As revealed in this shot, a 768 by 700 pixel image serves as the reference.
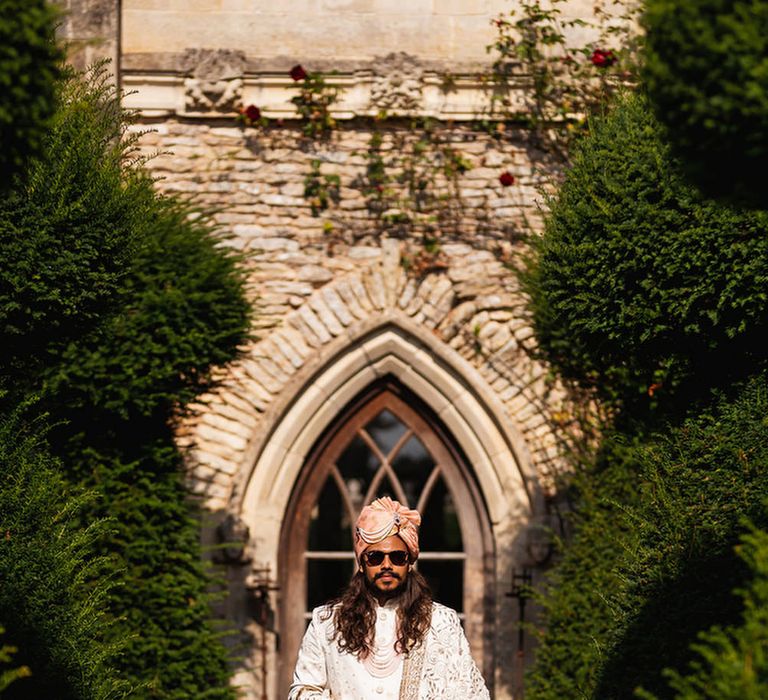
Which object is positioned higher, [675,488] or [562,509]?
[562,509]

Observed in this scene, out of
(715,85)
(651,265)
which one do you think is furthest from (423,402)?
(715,85)

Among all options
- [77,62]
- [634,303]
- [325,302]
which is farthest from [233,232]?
[634,303]

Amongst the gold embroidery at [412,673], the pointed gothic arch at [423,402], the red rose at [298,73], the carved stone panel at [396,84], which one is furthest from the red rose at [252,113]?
the gold embroidery at [412,673]

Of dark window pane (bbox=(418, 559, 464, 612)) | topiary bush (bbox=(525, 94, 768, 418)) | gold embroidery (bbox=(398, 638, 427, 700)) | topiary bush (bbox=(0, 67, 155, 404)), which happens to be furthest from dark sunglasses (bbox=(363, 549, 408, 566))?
dark window pane (bbox=(418, 559, 464, 612))

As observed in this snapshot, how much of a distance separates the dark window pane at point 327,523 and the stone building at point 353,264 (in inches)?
88.9

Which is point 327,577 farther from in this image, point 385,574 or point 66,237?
point 385,574

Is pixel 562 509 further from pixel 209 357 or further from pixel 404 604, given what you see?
pixel 404 604

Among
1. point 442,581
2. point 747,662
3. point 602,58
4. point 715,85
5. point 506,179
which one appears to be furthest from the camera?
point 442,581

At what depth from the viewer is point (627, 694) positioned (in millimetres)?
6855

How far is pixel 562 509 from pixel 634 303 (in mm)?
2821

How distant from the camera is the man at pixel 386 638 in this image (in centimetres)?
595

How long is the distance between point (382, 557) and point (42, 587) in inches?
66.1

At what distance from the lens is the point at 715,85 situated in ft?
15.0

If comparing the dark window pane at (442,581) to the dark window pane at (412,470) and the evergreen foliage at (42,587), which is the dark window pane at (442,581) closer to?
the dark window pane at (412,470)
